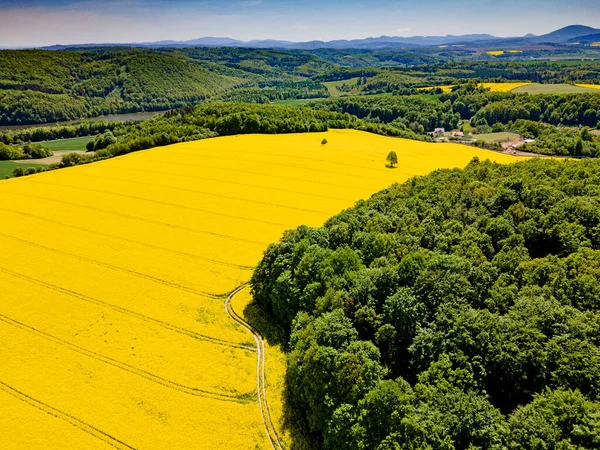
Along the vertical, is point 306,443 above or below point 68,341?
below

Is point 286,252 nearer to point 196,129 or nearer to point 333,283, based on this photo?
point 333,283

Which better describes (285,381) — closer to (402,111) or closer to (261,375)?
(261,375)

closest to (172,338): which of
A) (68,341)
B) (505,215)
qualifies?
(68,341)

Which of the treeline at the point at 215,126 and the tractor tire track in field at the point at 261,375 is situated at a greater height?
the treeline at the point at 215,126

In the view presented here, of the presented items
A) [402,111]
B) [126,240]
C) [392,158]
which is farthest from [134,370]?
[402,111]

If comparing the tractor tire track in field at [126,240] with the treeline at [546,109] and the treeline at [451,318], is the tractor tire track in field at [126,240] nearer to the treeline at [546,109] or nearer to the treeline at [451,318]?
the treeline at [451,318]

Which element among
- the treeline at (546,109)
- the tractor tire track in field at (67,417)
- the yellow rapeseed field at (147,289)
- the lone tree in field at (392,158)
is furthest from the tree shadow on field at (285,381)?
the treeline at (546,109)

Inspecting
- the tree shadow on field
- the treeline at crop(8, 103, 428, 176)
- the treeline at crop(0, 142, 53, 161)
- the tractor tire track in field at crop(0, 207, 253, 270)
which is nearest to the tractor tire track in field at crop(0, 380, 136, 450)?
the tree shadow on field
